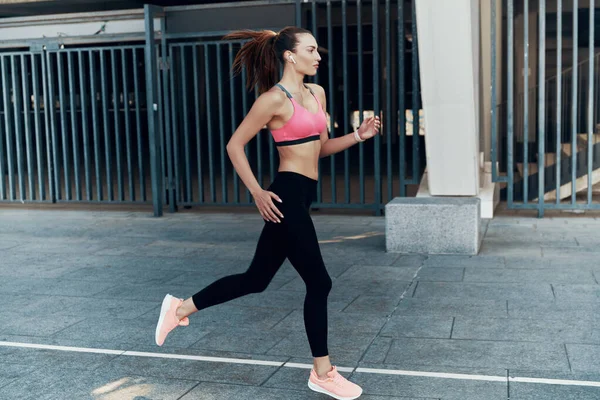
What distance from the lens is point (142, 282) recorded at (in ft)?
23.2

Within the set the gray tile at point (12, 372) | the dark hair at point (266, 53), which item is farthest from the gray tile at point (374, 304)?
the gray tile at point (12, 372)

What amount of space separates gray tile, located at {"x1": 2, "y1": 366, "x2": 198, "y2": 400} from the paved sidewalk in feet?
0.04

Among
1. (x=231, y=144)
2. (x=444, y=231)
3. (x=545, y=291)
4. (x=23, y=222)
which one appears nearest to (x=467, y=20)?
(x=444, y=231)

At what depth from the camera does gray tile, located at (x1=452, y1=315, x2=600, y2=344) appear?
5105 mm

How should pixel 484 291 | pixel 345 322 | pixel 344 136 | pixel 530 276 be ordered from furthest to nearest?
pixel 530 276, pixel 484 291, pixel 345 322, pixel 344 136

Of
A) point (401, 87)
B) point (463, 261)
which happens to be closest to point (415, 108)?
point (401, 87)

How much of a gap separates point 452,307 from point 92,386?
8.89 feet

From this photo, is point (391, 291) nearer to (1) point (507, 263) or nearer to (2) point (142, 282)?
(1) point (507, 263)

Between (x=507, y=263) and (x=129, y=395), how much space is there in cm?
423

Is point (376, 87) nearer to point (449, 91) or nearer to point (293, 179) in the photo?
point (449, 91)

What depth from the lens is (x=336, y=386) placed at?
4.09m

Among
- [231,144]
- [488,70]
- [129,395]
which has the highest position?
[488,70]

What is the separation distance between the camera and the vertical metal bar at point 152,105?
35.4 feet

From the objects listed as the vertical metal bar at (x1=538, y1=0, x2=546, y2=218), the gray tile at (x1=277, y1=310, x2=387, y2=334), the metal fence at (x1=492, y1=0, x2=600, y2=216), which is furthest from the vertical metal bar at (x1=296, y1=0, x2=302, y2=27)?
the gray tile at (x1=277, y1=310, x2=387, y2=334)
